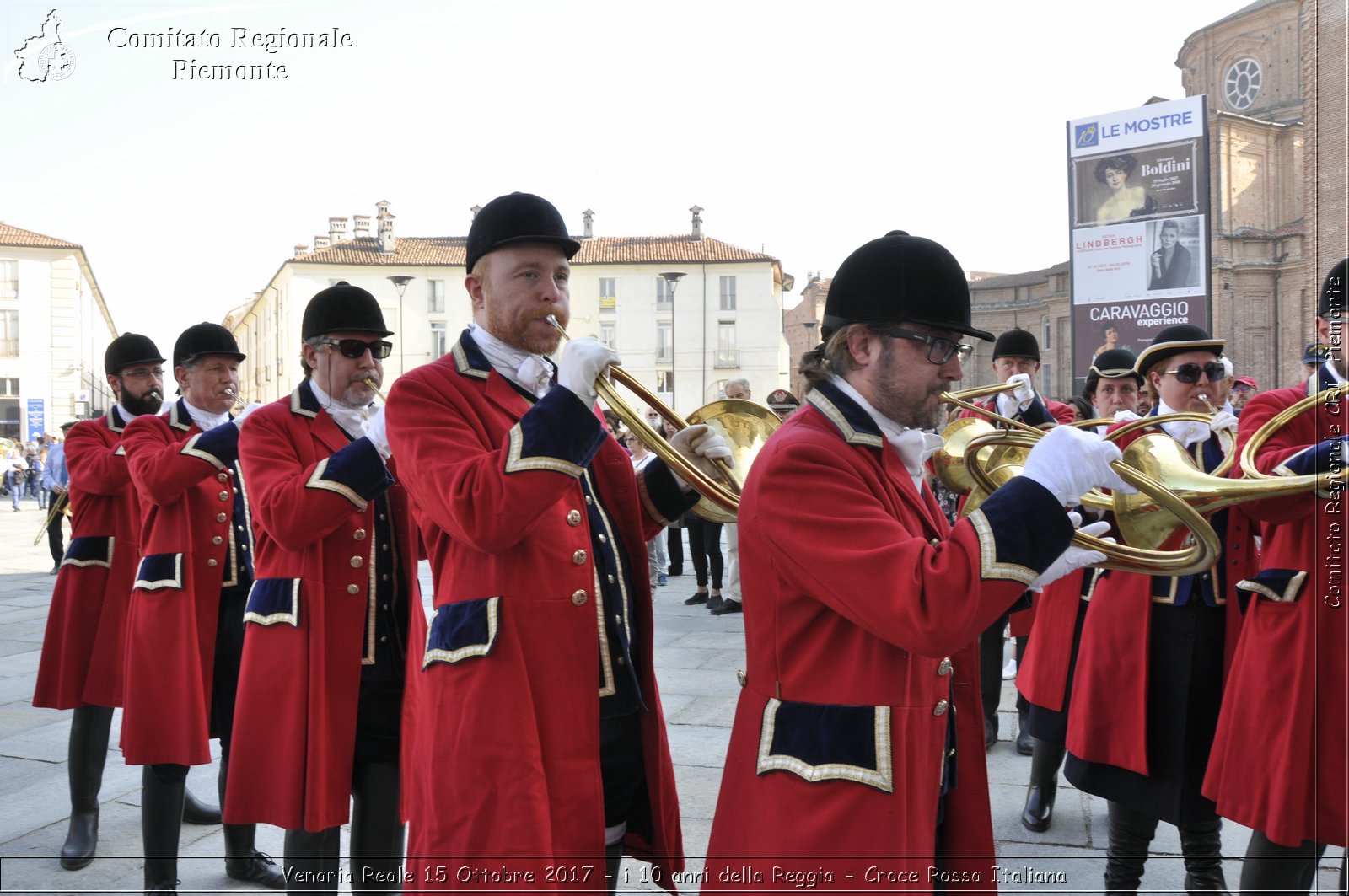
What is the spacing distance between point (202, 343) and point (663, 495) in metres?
2.57

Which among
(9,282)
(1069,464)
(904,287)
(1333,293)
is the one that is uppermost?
(9,282)

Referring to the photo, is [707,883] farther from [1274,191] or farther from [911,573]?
[1274,191]

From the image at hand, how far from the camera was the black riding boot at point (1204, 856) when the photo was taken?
389cm

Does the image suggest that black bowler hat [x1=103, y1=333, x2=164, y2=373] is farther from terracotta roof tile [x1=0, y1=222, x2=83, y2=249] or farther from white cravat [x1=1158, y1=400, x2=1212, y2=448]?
terracotta roof tile [x1=0, y1=222, x2=83, y2=249]

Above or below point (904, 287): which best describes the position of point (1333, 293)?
above

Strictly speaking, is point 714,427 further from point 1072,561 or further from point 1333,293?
point 1333,293

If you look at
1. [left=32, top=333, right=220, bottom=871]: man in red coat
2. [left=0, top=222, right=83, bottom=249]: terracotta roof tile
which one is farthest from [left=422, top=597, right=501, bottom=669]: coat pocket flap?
[left=0, top=222, right=83, bottom=249]: terracotta roof tile

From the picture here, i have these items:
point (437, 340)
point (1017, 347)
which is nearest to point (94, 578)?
point (1017, 347)

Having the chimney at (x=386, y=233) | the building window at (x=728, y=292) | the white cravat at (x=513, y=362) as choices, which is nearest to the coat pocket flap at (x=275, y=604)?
the white cravat at (x=513, y=362)

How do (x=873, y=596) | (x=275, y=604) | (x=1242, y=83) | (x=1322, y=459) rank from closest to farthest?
(x=873, y=596), (x=1322, y=459), (x=275, y=604), (x=1242, y=83)

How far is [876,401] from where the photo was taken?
2.31 metres

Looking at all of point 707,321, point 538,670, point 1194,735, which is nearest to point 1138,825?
point 1194,735

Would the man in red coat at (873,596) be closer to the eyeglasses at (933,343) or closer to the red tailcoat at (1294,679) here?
the eyeglasses at (933,343)

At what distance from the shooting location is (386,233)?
139 feet
